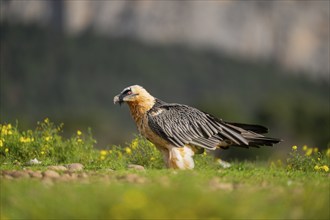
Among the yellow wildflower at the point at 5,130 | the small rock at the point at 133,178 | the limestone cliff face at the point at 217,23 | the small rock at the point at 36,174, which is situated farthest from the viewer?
the limestone cliff face at the point at 217,23

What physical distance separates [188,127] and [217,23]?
15833 centimetres

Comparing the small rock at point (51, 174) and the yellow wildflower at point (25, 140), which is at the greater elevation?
the small rock at point (51, 174)

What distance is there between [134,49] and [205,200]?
446 feet

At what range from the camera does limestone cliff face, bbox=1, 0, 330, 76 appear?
15399 centimetres

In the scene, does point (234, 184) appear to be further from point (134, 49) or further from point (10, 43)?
point (134, 49)

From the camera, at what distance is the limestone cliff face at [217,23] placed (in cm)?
15399

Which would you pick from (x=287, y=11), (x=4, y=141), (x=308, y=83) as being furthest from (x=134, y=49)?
(x=4, y=141)

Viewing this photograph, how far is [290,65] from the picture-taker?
521 feet

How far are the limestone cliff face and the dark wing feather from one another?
133 metres

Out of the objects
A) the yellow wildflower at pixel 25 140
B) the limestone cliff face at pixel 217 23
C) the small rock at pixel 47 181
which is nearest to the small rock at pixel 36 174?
the small rock at pixel 47 181

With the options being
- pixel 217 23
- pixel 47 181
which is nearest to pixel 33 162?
pixel 47 181

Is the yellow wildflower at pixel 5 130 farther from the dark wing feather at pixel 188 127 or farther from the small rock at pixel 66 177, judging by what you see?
the small rock at pixel 66 177

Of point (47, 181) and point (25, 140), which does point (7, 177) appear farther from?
point (25, 140)

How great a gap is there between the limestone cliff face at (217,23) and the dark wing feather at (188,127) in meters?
133
